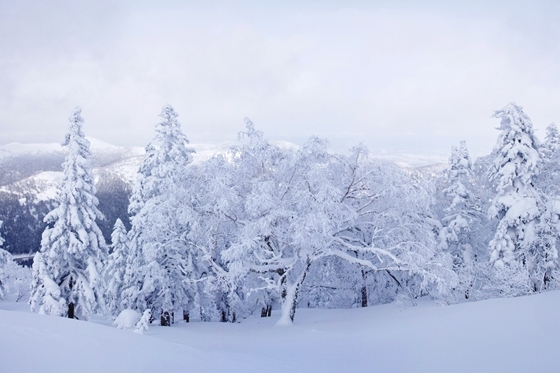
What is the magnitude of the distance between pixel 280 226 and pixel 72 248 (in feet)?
38.6

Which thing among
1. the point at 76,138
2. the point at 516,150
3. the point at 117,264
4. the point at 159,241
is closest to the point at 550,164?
the point at 516,150

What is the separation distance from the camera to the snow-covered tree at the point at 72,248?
18.9 metres

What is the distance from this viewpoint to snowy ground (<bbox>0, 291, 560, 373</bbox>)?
469 centimetres

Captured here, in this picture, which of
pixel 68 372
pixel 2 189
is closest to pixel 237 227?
pixel 68 372

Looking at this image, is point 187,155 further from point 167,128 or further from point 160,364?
point 160,364

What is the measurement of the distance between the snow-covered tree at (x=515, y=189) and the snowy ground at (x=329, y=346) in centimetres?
799

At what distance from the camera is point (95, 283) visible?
63.0 feet

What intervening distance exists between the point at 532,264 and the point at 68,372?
17776mm

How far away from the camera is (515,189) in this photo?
1820cm

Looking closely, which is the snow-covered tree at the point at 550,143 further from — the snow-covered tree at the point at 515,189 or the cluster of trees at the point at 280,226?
the snow-covered tree at the point at 515,189

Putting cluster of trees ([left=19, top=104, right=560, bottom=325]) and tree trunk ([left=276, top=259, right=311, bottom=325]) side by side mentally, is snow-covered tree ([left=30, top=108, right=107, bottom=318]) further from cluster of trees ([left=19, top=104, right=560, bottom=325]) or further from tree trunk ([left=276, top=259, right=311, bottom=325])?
tree trunk ([left=276, top=259, right=311, bottom=325])

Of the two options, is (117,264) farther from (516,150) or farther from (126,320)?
(516,150)

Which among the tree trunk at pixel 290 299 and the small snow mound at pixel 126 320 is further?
the tree trunk at pixel 290 299

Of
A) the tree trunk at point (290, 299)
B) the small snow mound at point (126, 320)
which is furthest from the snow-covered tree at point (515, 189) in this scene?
the small snow mound at point (126, 320)
